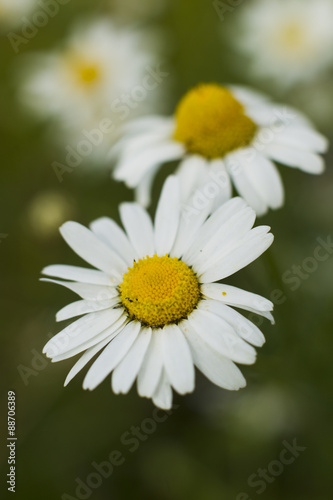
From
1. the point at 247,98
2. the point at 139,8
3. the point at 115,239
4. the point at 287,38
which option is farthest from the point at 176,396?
the point at 139,8

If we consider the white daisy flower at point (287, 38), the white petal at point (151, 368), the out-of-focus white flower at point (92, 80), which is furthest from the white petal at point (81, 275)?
the white daisy flower at point (287, 38)

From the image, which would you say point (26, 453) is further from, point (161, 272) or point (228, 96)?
point (228, 96)

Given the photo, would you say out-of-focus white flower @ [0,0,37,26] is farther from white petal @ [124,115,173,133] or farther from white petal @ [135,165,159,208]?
white petal @ [135,165,159,208]

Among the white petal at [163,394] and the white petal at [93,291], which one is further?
the white petal at [93,291]

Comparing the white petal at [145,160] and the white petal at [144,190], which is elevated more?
the white petal at [145,160]

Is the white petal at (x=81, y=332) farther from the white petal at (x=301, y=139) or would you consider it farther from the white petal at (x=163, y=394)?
the white petal at (x=301, y=139)

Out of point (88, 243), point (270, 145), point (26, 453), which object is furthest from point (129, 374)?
point (26, 453)

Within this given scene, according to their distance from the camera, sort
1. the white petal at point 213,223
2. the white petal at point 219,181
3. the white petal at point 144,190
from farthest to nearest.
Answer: the white petal at point 144,190, the white petal at point 219,181, the white petal at point 213,223
